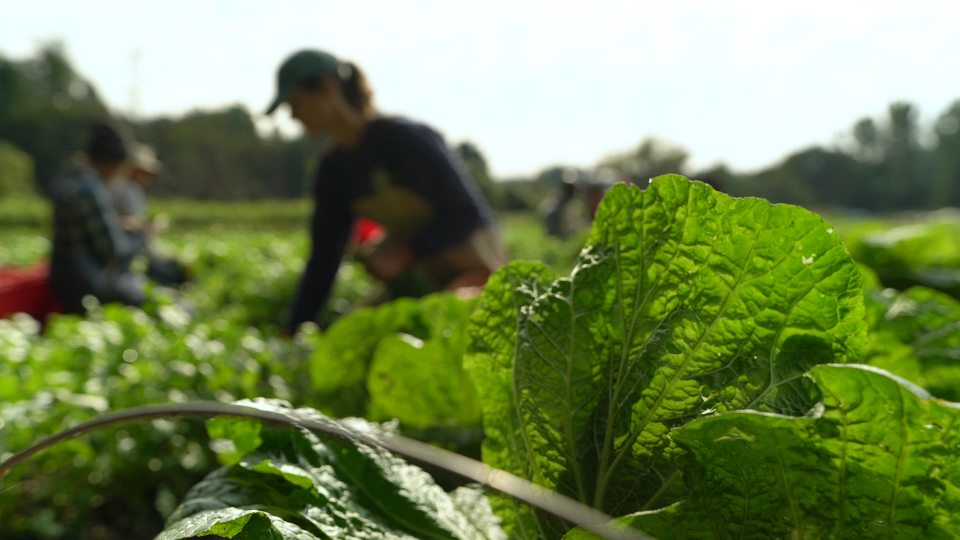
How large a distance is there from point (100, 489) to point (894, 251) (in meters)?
4.83

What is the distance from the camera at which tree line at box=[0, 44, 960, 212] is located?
157 ft

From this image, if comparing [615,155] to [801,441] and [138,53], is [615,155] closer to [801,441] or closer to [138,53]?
[138,53]

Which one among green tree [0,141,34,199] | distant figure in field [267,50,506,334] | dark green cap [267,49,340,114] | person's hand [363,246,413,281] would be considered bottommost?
green tree [0,141,34,199]

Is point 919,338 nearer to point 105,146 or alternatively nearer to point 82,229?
point 82,229

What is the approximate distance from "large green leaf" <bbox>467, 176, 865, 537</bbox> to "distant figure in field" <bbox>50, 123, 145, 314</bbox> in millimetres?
5189

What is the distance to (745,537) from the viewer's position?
604mm

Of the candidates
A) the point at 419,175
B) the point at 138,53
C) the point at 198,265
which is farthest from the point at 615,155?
the point at 419,175

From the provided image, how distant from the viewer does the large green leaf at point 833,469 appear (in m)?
0.51

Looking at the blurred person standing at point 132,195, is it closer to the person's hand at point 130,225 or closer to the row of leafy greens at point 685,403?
the person's hand at point 130,225

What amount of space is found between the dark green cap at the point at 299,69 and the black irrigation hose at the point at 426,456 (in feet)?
11.0

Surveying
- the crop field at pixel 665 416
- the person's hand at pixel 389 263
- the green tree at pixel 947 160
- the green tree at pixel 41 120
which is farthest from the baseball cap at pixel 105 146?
the green tree at pixel 947 160

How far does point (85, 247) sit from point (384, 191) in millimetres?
3486

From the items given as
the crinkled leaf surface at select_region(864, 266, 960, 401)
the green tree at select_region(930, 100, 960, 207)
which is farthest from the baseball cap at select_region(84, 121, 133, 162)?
the green tree at select_region(930, 100, 960, 207)

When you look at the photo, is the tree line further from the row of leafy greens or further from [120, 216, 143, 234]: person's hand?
the row of leafy greens
